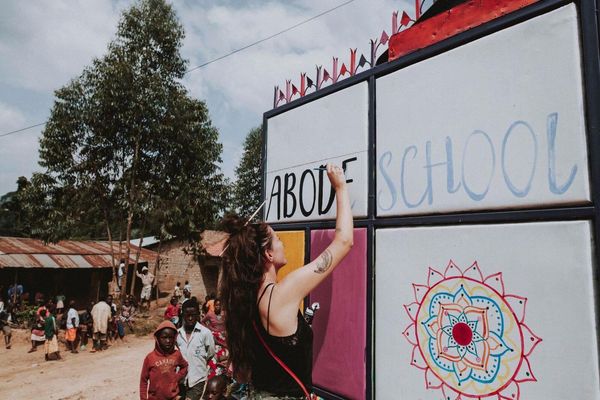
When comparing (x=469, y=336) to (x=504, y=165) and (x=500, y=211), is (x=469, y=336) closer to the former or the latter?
(x=500, y=211)

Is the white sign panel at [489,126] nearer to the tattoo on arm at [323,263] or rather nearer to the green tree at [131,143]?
the tattoo on arm at [323,263]

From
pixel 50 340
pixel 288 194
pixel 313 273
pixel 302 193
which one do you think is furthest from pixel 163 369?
pixel 50 340

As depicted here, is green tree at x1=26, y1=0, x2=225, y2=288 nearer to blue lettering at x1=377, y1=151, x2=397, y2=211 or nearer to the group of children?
the group of children

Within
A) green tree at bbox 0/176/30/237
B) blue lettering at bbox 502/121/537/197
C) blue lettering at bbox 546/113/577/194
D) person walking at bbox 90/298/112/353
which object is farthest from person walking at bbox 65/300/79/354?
green tree at bbox 0/176/30/237

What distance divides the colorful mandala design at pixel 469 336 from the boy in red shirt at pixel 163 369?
9.77 feet

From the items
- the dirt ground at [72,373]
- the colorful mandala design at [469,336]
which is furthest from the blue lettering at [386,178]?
the dirt ground at [72,373]

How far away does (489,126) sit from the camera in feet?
5.77

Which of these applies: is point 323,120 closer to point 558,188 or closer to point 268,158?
point 268,158

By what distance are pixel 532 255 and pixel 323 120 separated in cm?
154

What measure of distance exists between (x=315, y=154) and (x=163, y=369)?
2.86m

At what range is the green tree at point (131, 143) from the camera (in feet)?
42.8

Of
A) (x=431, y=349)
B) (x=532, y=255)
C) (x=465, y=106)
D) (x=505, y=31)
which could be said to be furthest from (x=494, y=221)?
(x=505, y=31)

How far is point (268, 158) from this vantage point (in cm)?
317

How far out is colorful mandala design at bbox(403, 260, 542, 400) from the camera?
1600mm
